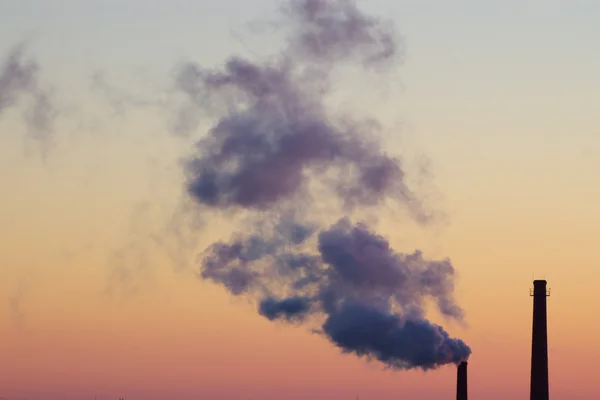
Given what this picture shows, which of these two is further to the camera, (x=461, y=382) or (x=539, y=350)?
(x=461, y=382)

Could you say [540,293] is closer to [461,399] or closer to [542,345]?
[542,345]

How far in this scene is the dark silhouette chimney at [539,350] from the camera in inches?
3145

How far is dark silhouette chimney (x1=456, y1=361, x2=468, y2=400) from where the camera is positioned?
89.6 m

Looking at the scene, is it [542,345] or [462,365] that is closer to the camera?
[542,345]

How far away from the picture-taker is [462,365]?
8938cm

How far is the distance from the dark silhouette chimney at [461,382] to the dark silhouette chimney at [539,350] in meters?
9.12

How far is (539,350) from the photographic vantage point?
265 feet

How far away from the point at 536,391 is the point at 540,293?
6.96m

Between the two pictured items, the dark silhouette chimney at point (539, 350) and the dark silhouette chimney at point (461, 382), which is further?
the dark silhouette chimney at point (461, 382)

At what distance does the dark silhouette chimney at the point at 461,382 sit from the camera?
8962cm

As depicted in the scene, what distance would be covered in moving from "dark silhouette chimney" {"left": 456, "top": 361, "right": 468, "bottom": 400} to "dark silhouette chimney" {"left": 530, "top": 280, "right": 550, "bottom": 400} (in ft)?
29.9

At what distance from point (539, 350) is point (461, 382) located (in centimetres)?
1141

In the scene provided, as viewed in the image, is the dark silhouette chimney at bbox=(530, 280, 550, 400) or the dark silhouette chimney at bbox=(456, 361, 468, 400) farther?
the dark silhouette chimney at bbox=(456, 361, 468, 400)

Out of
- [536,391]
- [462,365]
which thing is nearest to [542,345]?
[536,391]
